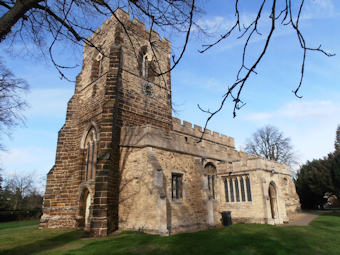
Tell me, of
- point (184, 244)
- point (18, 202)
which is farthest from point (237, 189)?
point (18, 202)

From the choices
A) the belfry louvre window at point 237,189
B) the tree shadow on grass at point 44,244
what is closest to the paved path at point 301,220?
the belfry louvre window at point 237,189

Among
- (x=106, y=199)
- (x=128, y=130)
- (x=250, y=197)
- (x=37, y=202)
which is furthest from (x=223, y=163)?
(x=37, y=202)

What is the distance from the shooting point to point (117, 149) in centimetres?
1142

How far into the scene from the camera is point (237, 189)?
14.8 metres

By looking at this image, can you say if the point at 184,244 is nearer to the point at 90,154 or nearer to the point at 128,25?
the point at 90,154

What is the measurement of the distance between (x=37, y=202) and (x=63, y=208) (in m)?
29.3

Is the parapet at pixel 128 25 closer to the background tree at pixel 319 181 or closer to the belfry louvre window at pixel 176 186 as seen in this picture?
the belfry louvre window at pixel 176 186

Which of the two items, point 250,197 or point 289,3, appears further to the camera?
point 250,197

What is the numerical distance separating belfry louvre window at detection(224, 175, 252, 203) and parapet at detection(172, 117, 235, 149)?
23.0 ft

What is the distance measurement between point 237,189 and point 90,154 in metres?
9.30

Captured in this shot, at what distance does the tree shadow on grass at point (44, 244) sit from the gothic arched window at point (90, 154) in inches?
120

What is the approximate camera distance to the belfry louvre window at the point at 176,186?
1167cm

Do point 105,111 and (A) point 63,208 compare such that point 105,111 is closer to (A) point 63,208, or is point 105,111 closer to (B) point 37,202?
(A) point 63,208

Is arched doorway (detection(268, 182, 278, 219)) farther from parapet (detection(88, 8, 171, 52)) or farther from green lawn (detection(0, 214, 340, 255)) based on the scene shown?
parapet (detection(88, 8, 171, 52))
